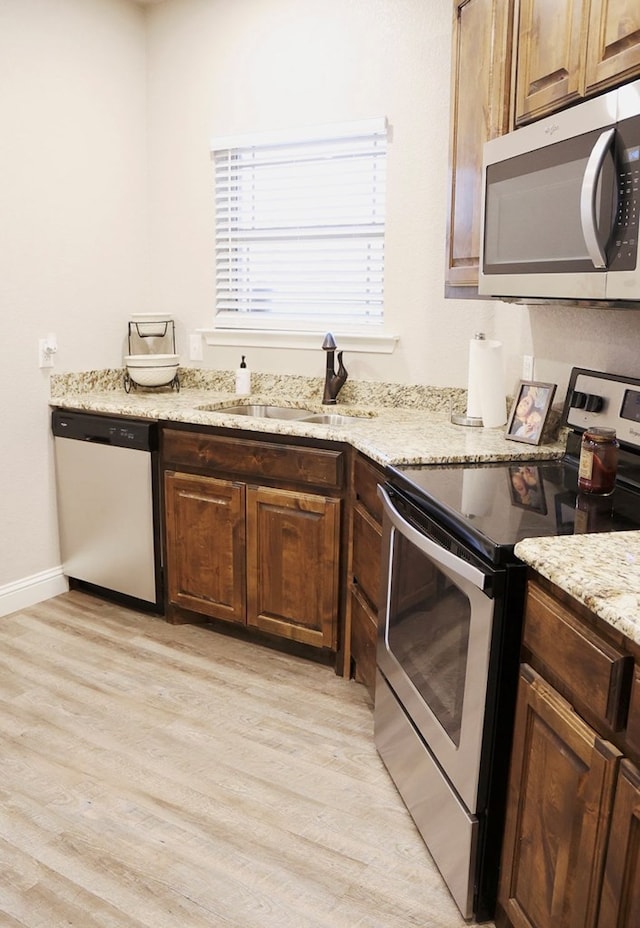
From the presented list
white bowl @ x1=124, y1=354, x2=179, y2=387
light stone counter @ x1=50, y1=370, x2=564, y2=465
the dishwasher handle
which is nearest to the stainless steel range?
light stone counter @ x1=50, y1=370, x2=564, y2=465

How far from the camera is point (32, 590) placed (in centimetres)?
341

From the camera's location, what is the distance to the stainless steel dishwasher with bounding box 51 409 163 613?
317 centimetres

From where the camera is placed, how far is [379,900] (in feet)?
5.90

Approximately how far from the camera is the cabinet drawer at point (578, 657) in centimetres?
120

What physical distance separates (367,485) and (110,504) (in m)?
1.31

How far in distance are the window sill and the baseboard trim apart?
1.31 m

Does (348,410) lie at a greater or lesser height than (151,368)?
lesser

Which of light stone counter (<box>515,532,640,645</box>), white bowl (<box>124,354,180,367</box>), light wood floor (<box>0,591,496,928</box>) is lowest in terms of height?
light wood floor (<box>0,591,496,928</box>)

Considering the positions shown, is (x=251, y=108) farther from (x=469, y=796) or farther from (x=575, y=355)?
(x=469, y=796)

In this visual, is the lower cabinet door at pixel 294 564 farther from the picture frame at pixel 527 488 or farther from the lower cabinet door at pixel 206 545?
the picture frame at pixel 527 488

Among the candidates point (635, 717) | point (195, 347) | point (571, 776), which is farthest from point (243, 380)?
point (635, 717)

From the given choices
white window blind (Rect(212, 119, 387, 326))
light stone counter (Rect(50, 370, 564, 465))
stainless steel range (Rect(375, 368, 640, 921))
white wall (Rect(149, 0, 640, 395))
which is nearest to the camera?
stainless steel range (Rect(375, 368, 640, 921))

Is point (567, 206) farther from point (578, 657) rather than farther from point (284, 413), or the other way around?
point (284, 413)

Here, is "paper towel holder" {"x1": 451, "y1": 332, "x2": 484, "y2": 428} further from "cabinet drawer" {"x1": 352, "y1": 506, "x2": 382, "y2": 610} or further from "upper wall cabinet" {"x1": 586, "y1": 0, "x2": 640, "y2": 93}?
"upper wall cabinet" {"x1": 586, "y1": 0, "x2": 640, "y2": 93}
